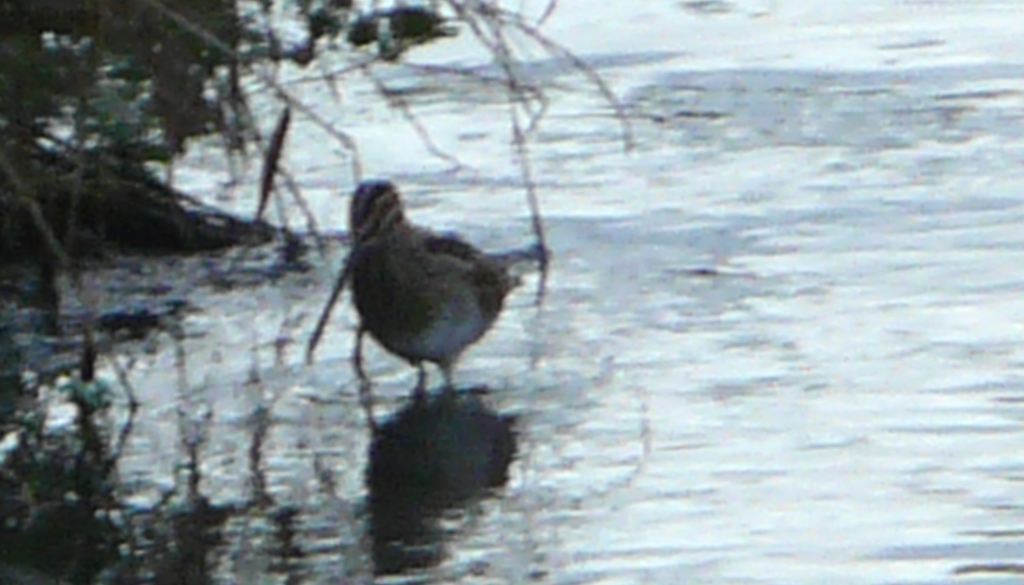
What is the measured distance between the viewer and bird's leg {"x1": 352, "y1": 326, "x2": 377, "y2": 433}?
924cm

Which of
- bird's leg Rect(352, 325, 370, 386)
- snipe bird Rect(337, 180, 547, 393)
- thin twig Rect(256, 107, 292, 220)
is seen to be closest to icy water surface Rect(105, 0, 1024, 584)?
bird's leg Rect(352, 325, 370, 386)

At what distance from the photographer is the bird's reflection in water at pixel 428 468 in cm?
789

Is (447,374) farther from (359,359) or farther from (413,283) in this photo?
(413,283)

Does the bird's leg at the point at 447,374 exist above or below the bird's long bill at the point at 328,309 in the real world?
below

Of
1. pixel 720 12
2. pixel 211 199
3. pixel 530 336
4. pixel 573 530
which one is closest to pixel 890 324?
pixel 530 336

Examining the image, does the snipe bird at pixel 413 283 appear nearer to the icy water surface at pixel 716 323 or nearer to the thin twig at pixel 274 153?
the icy water surface at pixel 716 323

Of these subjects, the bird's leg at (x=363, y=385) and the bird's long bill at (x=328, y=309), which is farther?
the bird's long bill at (x=328, y=309)

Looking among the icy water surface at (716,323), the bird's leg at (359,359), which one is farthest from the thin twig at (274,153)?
the bird's leg at (359,359)

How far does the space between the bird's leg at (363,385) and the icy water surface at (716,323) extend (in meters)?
0.04

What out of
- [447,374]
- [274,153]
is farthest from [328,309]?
[274,153]

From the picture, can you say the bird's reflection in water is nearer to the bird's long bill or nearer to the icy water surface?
the icy water surface

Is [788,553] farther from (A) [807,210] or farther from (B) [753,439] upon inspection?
(A) [807,210]

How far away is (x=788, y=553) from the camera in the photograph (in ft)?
24.8

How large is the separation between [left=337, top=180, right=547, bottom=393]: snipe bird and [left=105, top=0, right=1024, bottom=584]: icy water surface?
15cm
